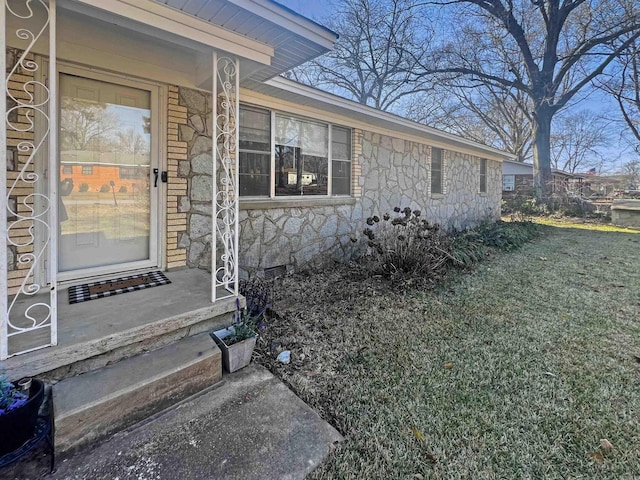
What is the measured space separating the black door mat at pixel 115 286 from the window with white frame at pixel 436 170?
712 cm

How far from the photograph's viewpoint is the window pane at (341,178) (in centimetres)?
596

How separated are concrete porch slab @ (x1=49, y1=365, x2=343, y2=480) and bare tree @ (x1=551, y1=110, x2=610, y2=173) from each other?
29.2 m

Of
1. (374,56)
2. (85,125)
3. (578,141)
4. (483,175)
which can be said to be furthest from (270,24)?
(578,141)

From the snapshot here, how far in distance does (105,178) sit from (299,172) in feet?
9.24

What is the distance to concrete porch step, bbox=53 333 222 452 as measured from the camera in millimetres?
1737

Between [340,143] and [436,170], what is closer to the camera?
[340,143]

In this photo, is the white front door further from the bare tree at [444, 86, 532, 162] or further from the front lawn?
the bare tree at [444, 86, 532, 162]

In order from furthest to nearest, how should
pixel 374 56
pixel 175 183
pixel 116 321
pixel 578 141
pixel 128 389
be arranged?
1. pixel 578 141
2. pixel 374 56
3. pixel 175 183
4. pixel 116 321
5. pixel 128 389

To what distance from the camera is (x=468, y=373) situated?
2.51 meters

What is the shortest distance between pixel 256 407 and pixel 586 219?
16.0m

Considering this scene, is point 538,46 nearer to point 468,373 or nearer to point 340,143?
point 340,143

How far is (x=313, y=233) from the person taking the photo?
548 centimetres

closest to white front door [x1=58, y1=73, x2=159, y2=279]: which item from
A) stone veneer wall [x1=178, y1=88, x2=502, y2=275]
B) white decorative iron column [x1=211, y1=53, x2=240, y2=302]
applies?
stone veneer wall [x1=178, y1=88, x2=502, y2=275]

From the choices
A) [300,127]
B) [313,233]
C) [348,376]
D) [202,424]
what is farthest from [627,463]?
[300,127]
